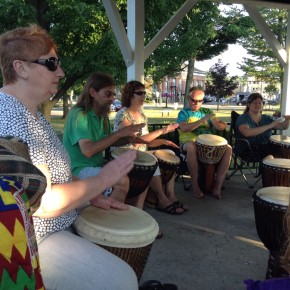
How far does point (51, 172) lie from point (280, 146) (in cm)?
360

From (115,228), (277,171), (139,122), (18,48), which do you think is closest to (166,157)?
(139,122)

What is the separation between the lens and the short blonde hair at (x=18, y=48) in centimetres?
168

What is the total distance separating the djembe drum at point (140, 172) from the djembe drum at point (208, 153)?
135cm

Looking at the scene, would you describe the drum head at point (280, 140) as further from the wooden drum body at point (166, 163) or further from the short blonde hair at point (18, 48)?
the short blonde hair at point (18, 48)

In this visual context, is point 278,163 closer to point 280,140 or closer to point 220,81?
point 280,140

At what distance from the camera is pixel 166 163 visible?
402 cm

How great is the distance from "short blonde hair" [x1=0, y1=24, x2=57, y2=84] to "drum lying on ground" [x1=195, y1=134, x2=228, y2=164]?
119 inches

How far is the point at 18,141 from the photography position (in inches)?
41.7

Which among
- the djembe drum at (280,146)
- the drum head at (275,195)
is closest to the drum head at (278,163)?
the djembe drum at (280,146)

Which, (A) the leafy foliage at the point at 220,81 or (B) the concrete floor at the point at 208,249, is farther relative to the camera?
(A) the leafy foliage at the point at 220,81

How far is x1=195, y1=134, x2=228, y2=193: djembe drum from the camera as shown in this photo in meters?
4.51

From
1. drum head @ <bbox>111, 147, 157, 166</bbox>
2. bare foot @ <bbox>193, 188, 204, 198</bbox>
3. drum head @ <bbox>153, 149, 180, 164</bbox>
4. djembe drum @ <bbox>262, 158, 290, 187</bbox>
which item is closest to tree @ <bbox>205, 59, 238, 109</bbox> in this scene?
bare foot @ <bbox>193, 188, 204, 198</bbox>

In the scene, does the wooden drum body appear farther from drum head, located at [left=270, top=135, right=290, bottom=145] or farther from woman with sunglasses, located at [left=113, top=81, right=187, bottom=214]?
drum head, located at [left=270, top=135, right=290, bottom=145]

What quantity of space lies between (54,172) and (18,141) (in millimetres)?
685
